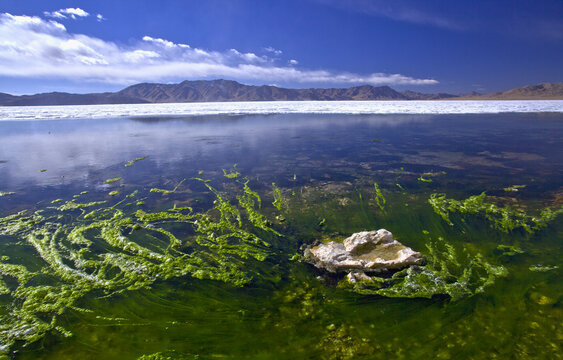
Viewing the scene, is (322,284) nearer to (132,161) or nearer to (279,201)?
(279,201)

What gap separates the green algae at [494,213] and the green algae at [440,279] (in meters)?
1.86

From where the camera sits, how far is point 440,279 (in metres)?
4.62

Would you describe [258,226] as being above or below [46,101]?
below

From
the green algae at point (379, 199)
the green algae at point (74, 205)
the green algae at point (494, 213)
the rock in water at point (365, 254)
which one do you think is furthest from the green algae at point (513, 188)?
the green algae at point (74, 205)

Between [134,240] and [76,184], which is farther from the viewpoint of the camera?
[76,184]

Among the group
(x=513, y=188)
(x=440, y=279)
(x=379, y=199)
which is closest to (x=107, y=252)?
(x=440, y=279)

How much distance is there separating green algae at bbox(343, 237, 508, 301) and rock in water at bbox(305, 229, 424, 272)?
206mm

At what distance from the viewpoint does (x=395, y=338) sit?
3.58 metres

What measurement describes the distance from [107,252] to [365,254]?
5455mm

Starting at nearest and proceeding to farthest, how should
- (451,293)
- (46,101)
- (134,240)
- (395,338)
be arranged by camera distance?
(395,338)
(451,293)
(134,240)
(46,101)

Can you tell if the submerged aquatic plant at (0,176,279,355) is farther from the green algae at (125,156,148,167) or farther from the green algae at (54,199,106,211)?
the green algae at (125,156,148,167)

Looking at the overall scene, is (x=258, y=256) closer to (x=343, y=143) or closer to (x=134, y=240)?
(x=134, y=240)

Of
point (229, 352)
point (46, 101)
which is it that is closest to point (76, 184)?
point (229, 352)

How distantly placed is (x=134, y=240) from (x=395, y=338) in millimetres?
5648
